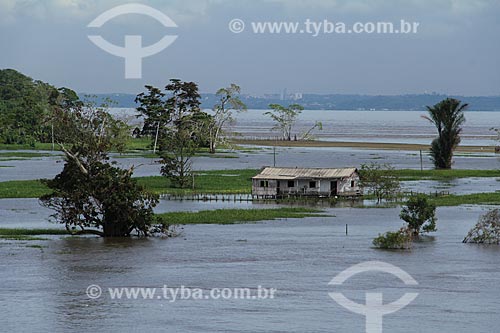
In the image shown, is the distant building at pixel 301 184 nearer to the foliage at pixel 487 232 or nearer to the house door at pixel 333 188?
the house door at pixel 333 188

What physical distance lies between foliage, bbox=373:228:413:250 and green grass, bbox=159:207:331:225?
10.2m

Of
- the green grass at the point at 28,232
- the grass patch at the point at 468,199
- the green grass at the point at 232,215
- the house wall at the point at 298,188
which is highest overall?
the house wall at the point at 298,188

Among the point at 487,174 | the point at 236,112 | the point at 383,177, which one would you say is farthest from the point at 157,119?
the point at 383,177

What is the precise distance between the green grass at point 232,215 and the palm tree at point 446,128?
34.9 meters

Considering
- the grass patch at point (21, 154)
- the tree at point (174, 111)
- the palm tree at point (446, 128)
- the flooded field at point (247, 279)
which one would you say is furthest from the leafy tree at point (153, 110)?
the flooded field at point (247, 279)

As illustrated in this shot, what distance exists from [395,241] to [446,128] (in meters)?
48.4

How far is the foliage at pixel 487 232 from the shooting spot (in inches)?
1777

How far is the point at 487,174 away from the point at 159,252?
51.1 m

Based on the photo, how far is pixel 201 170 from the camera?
283 ft

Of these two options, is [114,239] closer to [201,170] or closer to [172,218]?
[172,218]

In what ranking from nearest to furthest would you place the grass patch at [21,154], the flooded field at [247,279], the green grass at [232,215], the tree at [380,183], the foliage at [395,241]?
the flooded field at [247,279] → the foliage at [395,241] → the green grass at [232,215] → the tree at [380,183] → the grass patch at [21,154]

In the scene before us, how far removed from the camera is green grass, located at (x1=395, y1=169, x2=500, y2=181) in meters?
82.4

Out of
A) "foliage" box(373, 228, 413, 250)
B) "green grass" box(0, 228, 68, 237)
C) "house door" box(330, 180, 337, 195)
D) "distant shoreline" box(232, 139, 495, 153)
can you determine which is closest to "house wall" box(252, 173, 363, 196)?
"house door" box(330, 180, 337, 195)

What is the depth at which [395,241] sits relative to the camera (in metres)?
43.0
